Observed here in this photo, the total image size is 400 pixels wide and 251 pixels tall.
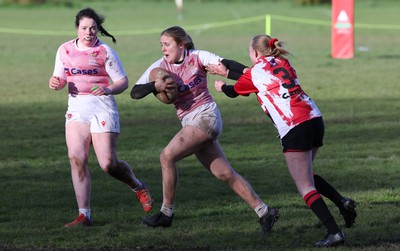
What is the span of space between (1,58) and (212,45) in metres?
7.61

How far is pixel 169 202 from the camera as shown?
9891mm

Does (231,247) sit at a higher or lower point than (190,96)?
lower

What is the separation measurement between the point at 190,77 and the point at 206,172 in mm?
4220

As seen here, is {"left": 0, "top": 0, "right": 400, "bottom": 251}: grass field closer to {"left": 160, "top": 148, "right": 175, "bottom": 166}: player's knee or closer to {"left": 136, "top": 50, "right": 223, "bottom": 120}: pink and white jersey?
{"left": 160, "top": 148, "right": 175, "bottom": 166}: player's knee

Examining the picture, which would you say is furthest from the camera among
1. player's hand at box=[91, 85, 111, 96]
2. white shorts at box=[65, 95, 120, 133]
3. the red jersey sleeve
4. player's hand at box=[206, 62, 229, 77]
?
white shorts at box=[65, 95, 120, 133]

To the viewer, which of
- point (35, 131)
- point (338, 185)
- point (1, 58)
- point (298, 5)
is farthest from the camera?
point (298, 5)

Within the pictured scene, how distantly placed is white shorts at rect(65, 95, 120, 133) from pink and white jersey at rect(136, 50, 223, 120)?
25.3 inches

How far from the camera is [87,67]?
33.6ft

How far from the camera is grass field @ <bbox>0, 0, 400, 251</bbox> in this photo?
932 centimetres

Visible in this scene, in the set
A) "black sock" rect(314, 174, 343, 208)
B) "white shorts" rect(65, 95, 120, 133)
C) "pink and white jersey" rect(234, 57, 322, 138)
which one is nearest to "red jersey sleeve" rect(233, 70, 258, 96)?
"pink and white jersey" rect(234, 57, 322, 138)

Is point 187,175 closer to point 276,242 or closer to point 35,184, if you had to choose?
point 35,184

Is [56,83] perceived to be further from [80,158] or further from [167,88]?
[167,88]

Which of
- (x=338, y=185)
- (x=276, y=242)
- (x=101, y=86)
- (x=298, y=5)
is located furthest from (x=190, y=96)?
(x=298, y=5)

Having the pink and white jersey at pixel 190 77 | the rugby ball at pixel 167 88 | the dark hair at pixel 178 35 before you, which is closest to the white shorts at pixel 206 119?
the pink and white jersey at pixel 190 77
